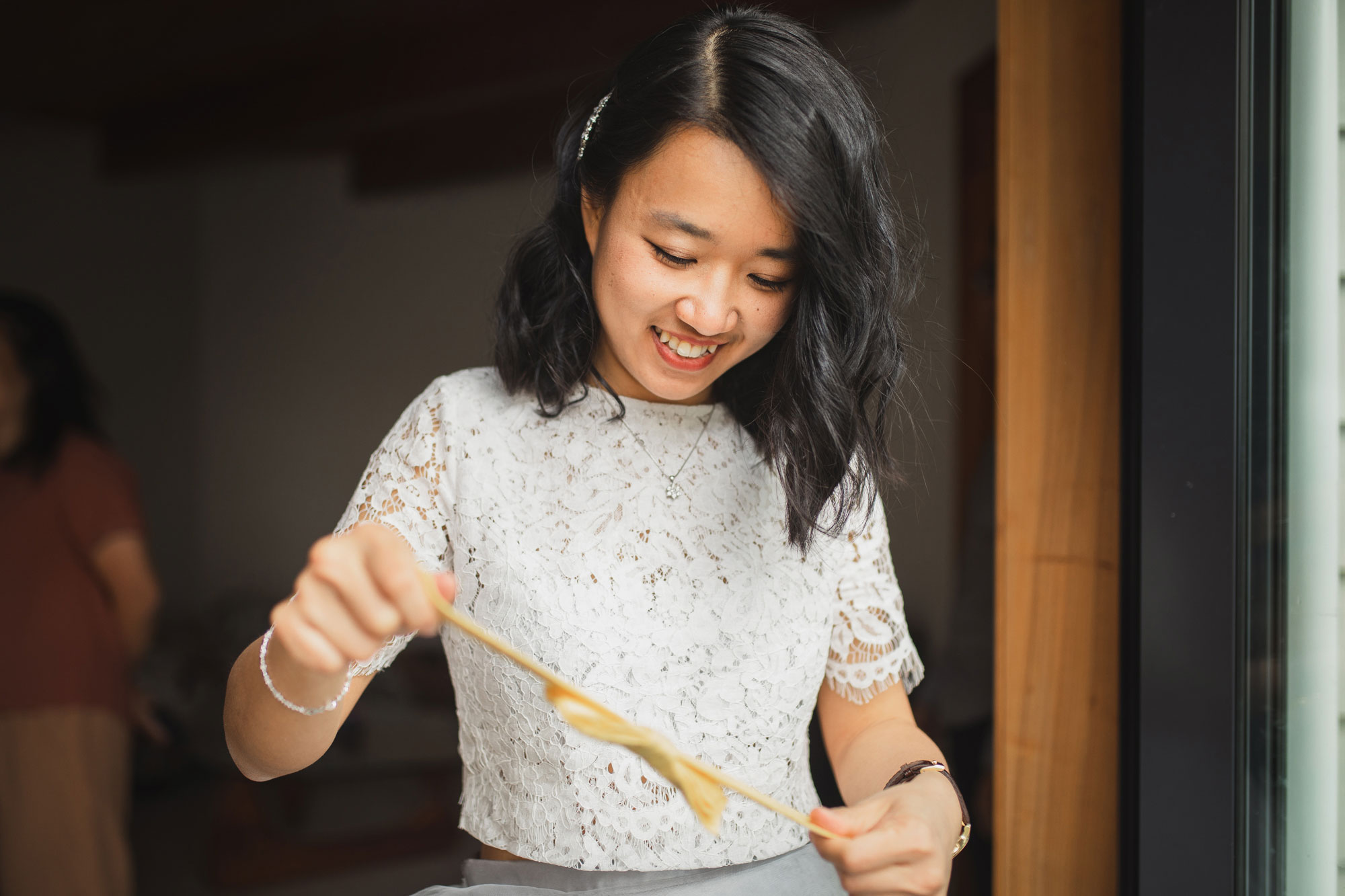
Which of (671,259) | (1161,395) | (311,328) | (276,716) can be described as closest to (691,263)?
(671,259)

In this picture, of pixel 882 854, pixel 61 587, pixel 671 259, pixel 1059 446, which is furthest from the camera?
pixel 61 587

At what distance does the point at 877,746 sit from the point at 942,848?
0.21 metres

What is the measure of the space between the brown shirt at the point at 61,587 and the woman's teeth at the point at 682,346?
1.17 m

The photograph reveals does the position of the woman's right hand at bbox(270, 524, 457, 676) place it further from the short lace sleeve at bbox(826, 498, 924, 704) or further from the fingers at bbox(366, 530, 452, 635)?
the short lace sleeve at bbox(826, 498, 924, 704)

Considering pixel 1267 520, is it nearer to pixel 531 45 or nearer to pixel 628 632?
pixel 628 632

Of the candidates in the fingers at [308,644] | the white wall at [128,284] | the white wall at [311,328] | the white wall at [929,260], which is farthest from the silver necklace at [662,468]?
the white wall at [128,284]

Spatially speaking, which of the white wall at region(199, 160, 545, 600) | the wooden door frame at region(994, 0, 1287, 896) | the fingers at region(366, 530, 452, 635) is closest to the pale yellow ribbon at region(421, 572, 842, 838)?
the fingers at region(366, 530, 452, 635)

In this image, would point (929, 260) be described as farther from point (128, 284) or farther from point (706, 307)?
point (128, 284)

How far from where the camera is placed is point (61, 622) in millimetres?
1446

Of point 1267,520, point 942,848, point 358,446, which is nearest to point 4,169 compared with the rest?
point 358,446

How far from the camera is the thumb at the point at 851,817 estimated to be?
64 cm

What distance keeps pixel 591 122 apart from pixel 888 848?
2.24 ft

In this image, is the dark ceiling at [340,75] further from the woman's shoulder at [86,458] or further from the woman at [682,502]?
the woman at [682,502]

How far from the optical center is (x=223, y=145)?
161 centimetres
